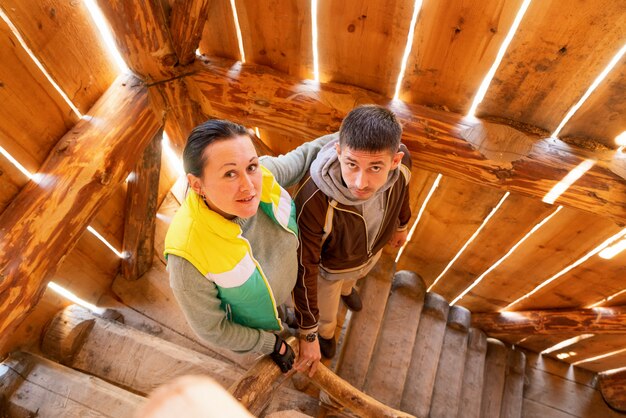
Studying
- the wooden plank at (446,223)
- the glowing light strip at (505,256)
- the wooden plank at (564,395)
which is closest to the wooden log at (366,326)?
the wooden plank at (446,223)

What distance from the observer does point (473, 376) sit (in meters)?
3.54

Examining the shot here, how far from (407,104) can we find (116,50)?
1.65 metres

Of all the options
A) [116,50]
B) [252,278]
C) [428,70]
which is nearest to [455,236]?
[428,70]

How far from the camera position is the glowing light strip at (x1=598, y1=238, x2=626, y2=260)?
100 inches

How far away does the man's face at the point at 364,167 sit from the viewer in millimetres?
1625

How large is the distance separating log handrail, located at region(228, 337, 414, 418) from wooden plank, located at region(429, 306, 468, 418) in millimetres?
1333

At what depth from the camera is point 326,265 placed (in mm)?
2201

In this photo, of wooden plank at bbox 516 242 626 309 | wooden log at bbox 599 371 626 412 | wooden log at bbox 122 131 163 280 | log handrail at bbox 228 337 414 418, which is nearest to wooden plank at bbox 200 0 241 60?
wooden log at bbox 122 131 163 280

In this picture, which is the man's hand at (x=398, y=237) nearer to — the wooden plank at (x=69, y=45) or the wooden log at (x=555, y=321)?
the wooden log at (x=555, y=321)

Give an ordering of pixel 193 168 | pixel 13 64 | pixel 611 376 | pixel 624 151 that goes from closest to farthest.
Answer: pixel 193 168, pixel 13 64, pixel 624 151, pixel 611 376

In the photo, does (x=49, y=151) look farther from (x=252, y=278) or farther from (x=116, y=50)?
(x=252, y=278)

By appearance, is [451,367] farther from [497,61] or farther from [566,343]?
[497,61]

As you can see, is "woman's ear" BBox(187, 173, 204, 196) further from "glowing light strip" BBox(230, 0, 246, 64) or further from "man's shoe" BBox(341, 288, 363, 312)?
"man's shoe" BBox(341, 288, 363, 312)

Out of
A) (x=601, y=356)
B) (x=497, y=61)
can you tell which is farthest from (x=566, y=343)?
(x=497, y=61)
